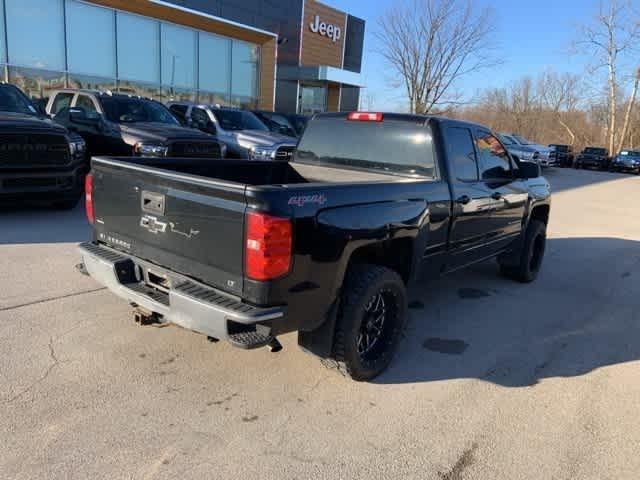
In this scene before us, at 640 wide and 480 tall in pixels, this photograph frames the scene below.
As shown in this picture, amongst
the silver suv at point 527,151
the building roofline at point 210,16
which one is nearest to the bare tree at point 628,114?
the silver suv at point 527,151

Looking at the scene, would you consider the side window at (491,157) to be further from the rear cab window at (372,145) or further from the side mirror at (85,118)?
the side mirror at (85,118)

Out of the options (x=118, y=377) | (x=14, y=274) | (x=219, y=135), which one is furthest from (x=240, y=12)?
(x=118, y=377)

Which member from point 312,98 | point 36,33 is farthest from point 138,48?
point 312,98

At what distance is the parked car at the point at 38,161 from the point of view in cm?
699

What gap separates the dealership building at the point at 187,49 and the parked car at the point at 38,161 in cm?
918

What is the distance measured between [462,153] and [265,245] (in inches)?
102

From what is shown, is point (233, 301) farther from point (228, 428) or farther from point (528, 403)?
point (528, 403)

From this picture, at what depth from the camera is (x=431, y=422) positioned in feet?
10.4

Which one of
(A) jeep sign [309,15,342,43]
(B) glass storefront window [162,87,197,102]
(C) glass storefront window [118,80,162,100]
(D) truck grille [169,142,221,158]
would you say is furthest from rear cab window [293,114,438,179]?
(A) jeep sign [309,15,342,43]

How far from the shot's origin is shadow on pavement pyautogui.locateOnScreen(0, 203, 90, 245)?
6.43 metres

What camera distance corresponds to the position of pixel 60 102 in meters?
10.5

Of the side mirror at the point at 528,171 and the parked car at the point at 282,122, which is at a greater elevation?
the parked car at the point at 282,122

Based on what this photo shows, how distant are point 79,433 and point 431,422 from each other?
203 centimetres

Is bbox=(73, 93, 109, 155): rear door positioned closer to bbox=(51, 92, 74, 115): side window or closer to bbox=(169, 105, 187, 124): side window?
bbox=(51, 92, 74, 115): side window
